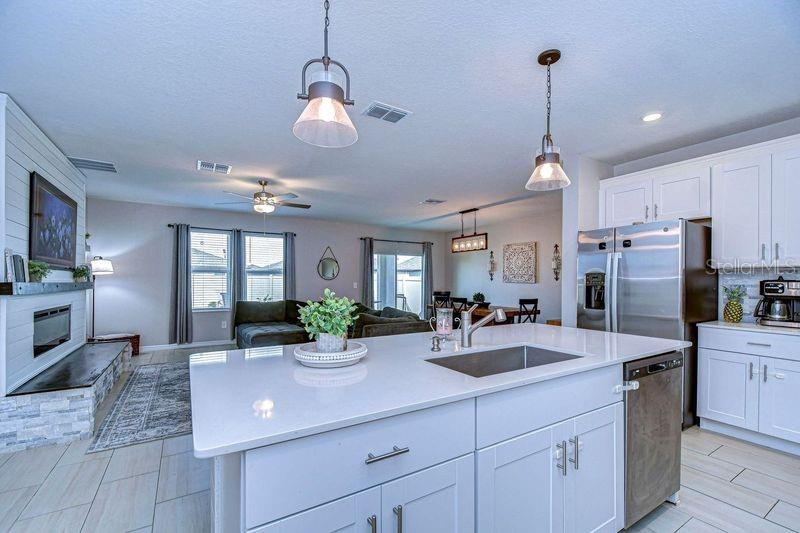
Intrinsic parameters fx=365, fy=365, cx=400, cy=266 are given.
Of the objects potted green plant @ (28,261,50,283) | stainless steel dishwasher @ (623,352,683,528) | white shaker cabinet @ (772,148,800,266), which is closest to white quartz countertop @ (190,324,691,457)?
stainless steel dishwasher @ (623,352,683,528)

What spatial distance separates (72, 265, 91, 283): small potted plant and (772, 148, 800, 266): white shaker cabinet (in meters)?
6.76

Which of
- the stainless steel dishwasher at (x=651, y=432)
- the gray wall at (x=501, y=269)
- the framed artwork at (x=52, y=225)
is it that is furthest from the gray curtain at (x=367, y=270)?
the stainless steel dishwasher at (x=651, y=432)

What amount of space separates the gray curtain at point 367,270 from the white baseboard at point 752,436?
6.30m

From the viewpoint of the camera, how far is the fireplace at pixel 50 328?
3.19 metres

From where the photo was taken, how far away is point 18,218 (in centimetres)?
288

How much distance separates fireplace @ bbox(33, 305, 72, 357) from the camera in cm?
319

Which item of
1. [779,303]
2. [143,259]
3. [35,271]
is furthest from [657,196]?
[143,259]

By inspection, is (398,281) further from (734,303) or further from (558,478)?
(558,478)

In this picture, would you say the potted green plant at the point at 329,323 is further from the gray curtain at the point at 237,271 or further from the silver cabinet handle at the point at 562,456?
the gray curtain at the point at 237,271

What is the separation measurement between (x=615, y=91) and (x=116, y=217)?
285 inches

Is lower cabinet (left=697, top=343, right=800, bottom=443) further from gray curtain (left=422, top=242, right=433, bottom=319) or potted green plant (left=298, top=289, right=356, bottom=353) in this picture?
gray curtain (left=422, top=242, right=433, bottom=319)

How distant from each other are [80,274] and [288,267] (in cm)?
361

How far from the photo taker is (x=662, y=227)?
3.12 metres

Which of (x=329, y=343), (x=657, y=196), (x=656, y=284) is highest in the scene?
(x=657, y=196)
